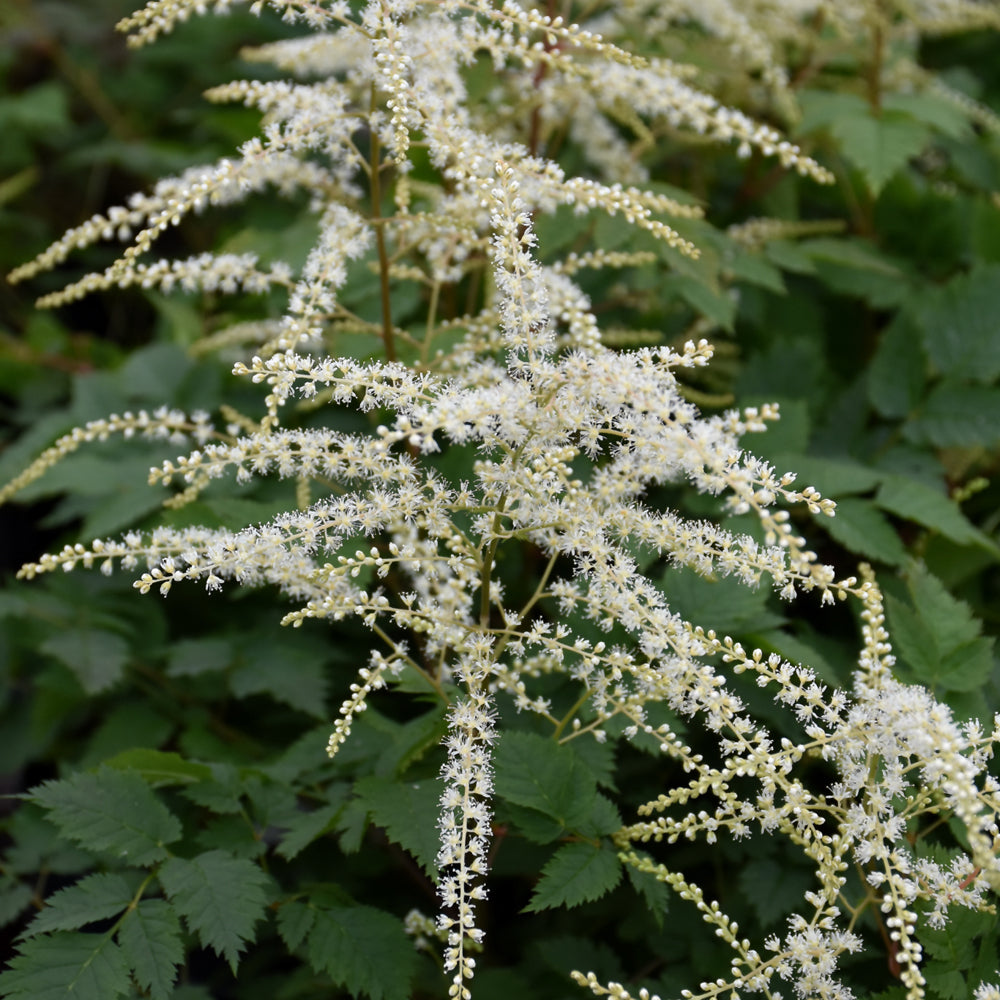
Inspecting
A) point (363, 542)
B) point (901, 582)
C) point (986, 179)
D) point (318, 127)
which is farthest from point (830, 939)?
point (986, 179)

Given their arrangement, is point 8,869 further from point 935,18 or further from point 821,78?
point 935,18

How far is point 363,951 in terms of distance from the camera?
1.84 metres

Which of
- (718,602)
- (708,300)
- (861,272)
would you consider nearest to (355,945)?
(718,602)

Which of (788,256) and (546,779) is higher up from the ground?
(788,256)

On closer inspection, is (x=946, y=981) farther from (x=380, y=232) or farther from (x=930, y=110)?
(x=930, y=110)

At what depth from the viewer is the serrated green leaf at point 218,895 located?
1.75 meters

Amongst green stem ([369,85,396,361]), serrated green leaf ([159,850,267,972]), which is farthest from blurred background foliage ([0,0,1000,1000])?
green stem ([369,85,396,361])

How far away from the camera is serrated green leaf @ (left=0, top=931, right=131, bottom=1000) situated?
170 centimetres

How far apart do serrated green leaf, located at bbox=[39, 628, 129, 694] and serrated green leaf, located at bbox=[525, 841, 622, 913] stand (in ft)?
4.45

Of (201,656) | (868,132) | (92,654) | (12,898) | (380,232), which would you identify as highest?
(868,132)

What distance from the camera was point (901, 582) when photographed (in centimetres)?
242

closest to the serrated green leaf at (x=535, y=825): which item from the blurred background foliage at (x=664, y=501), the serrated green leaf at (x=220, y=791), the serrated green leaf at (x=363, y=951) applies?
the blurred background foliage at (x=664, y=501)

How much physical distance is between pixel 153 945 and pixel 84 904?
0.18 metres

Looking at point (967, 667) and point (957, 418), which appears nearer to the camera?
point (967, 667)
